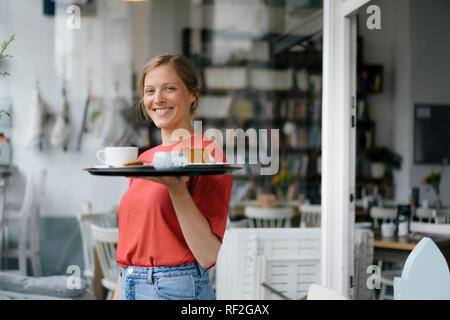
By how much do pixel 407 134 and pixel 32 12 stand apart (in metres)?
4.00

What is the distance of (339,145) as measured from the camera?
2225mm

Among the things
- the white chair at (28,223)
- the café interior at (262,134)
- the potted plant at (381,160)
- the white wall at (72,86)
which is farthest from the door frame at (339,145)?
the potted plant at (381,160)

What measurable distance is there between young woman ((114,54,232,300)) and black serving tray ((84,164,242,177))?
0.06 metres

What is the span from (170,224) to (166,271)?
11 cm

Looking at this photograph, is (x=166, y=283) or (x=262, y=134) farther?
(x=262, y=134)

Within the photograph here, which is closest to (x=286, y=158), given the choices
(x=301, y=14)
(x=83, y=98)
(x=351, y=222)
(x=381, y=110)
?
(x=381, y=110)

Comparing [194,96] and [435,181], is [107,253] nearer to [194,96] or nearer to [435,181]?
[194,96]

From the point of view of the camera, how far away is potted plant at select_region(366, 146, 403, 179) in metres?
5.45

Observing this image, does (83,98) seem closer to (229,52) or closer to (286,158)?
(229,52)

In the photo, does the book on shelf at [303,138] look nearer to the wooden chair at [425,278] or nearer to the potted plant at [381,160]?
the potted plant at [381,160]

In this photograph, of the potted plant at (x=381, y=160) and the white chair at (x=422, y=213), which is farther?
the potted plant at (x=381, y=160)

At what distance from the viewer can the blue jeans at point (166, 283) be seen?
1148 mm

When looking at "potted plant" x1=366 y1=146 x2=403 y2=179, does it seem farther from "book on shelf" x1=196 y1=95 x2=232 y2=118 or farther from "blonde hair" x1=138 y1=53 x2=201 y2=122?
"blonde hair" x1=138 y1=53 x2=201 y2=122

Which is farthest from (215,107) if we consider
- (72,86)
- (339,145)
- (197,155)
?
(197,155)
